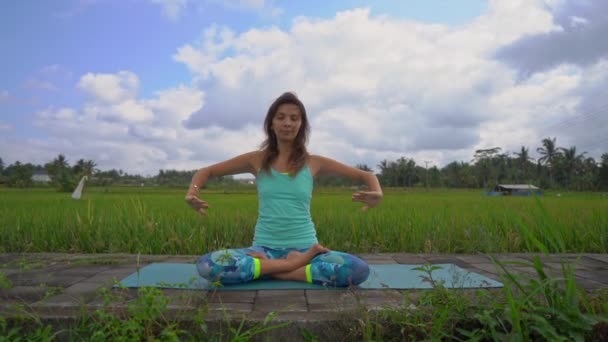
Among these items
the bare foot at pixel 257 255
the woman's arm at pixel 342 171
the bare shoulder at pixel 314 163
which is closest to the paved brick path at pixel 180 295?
the bare foot at pixel 257 255

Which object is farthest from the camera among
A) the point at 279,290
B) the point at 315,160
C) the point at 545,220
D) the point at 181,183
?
the point at 181,183

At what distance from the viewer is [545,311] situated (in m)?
1.42

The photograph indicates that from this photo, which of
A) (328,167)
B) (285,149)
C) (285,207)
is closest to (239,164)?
(285,149)

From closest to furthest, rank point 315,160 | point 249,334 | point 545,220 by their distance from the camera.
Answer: point 249,334 < point 545,220 < point 315,160

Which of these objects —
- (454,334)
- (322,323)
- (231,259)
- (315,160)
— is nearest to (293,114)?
(315,160)

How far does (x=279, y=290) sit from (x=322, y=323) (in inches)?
18.5

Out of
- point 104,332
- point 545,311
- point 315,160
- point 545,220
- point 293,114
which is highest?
point 293,114

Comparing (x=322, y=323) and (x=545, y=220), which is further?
(x=545, y=220)

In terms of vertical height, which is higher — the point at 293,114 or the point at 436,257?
the point at 293,114

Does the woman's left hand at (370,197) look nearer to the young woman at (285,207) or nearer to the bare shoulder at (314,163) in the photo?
the young woman at (285,207)

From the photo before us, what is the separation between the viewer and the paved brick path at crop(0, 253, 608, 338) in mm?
1525

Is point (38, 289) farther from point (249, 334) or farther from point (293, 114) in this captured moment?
point (293, 114)

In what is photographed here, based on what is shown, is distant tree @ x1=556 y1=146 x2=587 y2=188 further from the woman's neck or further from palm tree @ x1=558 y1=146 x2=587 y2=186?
the woman's neck

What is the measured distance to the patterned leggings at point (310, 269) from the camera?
6.15 ft
